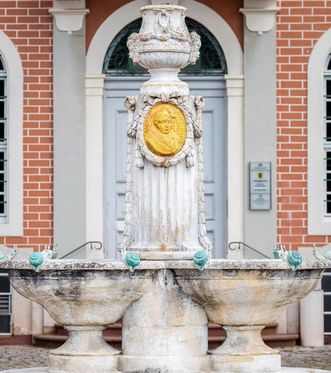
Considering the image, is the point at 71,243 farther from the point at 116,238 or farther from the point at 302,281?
the point at 302,281

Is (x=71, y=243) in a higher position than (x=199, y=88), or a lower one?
lower

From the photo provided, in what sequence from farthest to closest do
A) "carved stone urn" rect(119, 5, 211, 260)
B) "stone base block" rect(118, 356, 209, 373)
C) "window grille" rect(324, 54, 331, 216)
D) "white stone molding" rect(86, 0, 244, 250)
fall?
"window grille" rect(324, 54, 331, 216) → "white stone molding" rect(86, 0, 244, 250) → "carved stone urn" rect(119, 5, 211, 260) → "stone base block" rect(118, 356, 209, 373)

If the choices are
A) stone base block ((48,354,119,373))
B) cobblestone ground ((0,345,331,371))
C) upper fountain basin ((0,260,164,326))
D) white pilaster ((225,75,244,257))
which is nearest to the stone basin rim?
upper fountain basin ((0,260,164,326))

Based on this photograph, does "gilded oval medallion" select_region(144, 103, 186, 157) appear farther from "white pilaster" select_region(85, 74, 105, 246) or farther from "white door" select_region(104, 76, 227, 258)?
"white door" select_region(104, 76, 227, 258)

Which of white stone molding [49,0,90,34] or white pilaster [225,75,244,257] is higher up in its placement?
white stone molding [49,0,90,34]

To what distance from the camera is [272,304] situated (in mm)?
15688

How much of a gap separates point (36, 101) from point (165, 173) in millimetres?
A: 5473

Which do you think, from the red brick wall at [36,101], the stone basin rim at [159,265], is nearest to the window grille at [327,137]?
the red brick wall at [36,101]

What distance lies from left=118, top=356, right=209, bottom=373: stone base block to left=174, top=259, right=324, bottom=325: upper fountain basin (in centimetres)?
38

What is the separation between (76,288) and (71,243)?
561 centimetres

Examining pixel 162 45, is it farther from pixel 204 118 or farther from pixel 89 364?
pixel 204 118

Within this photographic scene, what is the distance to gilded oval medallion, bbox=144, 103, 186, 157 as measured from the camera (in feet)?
52.8

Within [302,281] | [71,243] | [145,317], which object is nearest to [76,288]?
[145,317]

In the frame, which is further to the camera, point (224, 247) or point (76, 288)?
point (224, 247)
